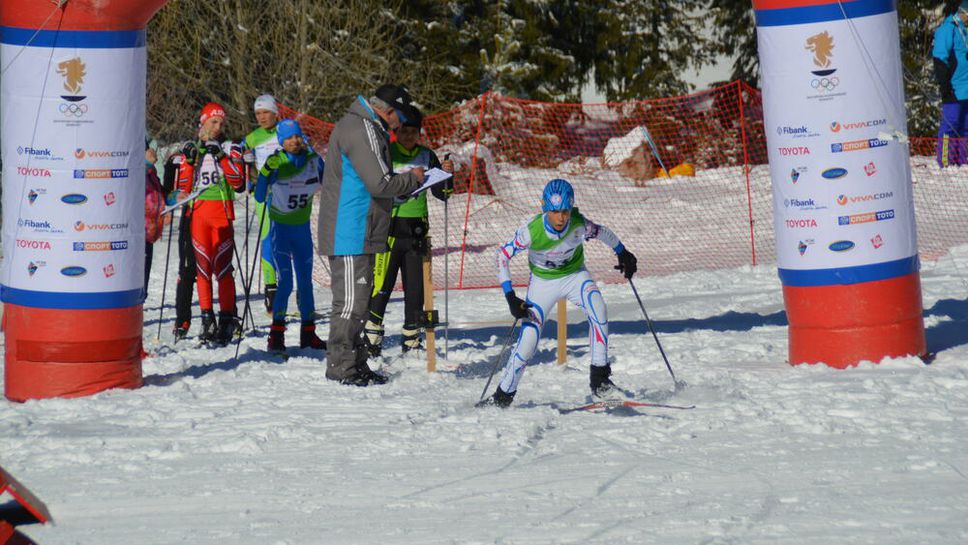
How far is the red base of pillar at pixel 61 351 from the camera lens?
26.2ft

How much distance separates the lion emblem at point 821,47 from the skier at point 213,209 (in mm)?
4539

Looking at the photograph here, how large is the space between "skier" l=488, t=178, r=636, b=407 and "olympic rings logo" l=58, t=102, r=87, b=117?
8.94 feet

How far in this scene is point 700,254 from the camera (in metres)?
16.4

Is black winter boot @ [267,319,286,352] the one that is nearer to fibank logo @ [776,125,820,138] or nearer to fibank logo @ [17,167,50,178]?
fibank logo @ [17,167,50,178]

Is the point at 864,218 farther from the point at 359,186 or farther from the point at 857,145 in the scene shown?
the point at 359,186

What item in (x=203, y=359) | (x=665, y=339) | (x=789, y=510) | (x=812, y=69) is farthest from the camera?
(x=665, y=339)

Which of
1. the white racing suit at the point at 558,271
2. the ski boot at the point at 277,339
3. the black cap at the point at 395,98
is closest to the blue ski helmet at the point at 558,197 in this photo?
the white racing suit at the point at 558,271

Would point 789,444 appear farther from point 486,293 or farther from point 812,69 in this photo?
point 486,293

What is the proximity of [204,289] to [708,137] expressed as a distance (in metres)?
13.1

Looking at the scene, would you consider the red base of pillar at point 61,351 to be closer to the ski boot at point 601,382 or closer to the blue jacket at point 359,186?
the blue jacket at point 359,186

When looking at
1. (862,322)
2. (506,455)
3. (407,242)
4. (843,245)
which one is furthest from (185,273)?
(862,322)

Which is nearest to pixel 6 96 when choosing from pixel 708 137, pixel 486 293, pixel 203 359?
pixel 203 359

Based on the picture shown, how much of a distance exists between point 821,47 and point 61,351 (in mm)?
5332

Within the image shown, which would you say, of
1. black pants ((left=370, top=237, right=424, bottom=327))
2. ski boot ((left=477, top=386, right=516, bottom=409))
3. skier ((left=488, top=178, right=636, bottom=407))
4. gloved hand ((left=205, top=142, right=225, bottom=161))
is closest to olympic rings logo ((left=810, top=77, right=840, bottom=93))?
skier ((left=488, top=178, right=636, bottom=407))
